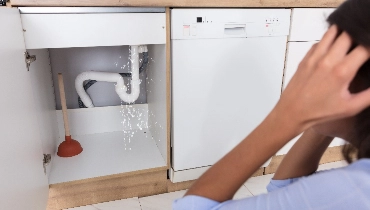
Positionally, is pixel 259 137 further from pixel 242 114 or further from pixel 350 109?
pixel 242 114

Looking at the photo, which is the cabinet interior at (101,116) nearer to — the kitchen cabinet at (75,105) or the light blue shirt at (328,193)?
the kitchen cabinet at (75,105)

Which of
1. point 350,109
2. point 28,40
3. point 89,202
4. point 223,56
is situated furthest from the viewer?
point 89,202

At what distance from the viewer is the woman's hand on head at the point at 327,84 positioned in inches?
13.3

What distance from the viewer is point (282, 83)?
4.68ft

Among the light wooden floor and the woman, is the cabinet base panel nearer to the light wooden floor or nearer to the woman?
the light wooden floor

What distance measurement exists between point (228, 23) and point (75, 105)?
0.94 metres

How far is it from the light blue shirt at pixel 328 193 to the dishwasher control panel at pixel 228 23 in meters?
0.87

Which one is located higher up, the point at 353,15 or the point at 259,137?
the point at 353,15

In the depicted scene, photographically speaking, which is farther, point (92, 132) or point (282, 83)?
point (92, 132)

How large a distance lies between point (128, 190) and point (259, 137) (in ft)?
3.70

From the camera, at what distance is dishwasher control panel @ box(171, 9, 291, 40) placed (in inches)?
46.2

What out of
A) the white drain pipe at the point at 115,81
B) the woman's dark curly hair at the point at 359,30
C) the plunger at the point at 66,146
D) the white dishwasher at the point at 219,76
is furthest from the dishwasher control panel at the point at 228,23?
the woman's dark curly hair at the point at 359,30

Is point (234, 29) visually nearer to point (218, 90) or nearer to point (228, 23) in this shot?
point (228, 23)

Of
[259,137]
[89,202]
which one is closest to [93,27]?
[89,202]
